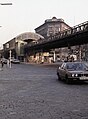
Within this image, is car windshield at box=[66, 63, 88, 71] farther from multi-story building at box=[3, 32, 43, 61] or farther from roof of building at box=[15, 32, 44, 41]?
roof of building at box=[15, 32, 44, 41]

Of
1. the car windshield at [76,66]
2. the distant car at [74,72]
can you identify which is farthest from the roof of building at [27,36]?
the distant car at [74,72]

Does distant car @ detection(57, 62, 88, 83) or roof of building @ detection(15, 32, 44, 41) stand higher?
roof of building @ detection(15, 32, 44, 41)

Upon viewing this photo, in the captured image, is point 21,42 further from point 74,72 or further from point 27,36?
point 74,72

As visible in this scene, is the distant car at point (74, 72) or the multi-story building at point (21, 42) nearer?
the distant car at point (74, 72)

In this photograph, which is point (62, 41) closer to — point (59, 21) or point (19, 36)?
point (19, 36)

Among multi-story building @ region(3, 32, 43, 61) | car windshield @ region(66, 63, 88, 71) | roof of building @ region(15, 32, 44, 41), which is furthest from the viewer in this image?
roof of building @ region(15, 32, 44, 41)

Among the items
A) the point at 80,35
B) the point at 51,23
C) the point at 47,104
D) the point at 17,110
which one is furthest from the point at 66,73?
the point at 51,23

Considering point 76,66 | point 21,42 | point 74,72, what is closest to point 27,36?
point 21,42

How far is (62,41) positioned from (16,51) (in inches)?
2895

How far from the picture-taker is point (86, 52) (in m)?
122

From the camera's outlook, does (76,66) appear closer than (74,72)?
No

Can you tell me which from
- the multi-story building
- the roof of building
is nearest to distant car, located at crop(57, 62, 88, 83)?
the multi-story building

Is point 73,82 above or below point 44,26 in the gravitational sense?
below

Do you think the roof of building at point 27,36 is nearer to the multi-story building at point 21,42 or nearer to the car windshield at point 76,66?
the multi-story building at point 21,42
